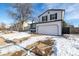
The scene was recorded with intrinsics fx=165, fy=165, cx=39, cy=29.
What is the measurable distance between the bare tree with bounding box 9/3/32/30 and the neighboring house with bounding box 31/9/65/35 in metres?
0.14

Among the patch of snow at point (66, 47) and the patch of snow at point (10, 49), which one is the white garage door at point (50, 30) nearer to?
the patch of snow at point (66, 47)

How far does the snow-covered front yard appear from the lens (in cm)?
166

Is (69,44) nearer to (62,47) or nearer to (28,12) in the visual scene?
(62,47)

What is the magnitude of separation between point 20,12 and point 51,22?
13.6 inches

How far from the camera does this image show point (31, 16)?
175 centimetres

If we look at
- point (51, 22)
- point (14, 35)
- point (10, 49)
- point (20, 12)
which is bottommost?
point (10, 49)

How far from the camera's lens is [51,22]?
5.70ft

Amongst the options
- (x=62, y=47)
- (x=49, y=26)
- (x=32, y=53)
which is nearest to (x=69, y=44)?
(x=62, y=47)

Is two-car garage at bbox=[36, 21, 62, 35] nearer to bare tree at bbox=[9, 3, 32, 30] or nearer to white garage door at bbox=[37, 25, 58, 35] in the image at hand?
white garage door at bbox=[37, 25, 58, 35]

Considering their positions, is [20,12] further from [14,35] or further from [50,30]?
[50,30]

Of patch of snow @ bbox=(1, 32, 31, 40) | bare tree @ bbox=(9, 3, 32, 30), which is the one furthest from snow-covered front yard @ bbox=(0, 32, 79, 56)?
bare tree @ bbox=(9, 3, 32, 30)

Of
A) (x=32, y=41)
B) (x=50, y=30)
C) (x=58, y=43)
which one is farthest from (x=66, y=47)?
(x=32, y=41)

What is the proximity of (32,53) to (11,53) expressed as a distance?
0.71ft

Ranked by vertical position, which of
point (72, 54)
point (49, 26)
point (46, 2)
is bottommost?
point (72, 54)
